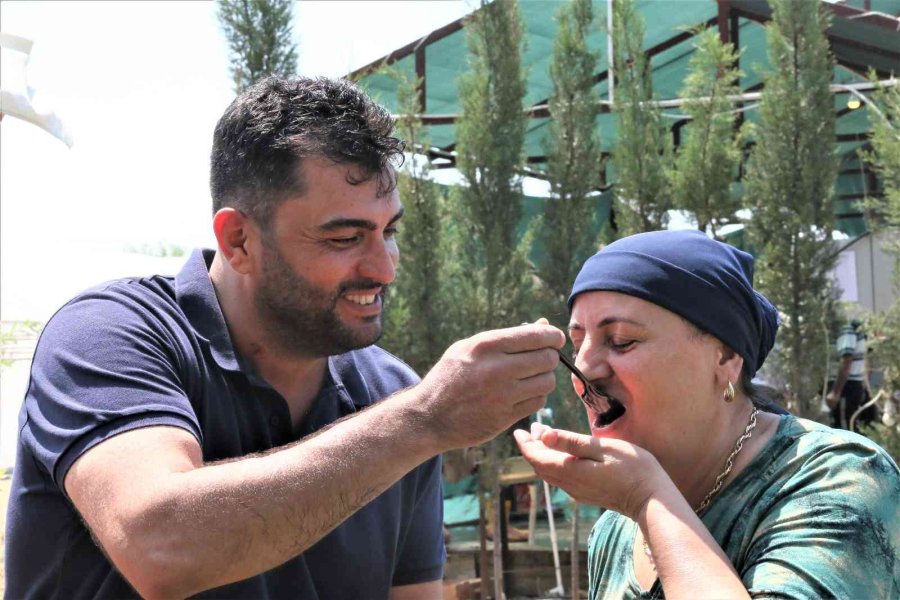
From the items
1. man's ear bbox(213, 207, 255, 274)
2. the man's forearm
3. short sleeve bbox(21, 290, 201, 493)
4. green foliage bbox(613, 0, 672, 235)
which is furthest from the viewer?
green foliage bbox(613, 0, 672, 235)

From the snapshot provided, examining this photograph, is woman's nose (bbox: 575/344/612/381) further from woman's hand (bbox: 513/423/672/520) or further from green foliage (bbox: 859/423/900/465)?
green foliage (bbox: 859/423/900/465)

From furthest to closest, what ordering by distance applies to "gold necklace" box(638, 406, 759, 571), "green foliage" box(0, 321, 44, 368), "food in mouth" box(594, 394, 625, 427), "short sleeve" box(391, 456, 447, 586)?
"green foliage" box(0, 321, 44, 368)
"short sleeve" box(391, 456, 447, 586)
"food in mouth" box(594, 394, 625, 427)
"gold necklace" box(638, 406, 759, 571)

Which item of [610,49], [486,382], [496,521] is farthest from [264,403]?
[610,49]

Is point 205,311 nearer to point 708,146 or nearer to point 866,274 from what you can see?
point 708,146

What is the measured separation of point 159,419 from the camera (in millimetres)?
1769

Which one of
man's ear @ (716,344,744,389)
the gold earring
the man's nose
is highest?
the man's nose

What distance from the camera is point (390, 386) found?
258cm

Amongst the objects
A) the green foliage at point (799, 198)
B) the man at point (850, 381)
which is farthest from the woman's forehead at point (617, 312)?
the man at point (850, 381)

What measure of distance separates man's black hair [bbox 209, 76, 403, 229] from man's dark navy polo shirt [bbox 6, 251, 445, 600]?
0.25 m

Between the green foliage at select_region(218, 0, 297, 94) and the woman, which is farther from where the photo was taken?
the green foliage at select_region(218, 0, 297, 94)

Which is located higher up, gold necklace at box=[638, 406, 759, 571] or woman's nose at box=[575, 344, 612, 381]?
woman's nose at box=[575, 344, 612, 381]

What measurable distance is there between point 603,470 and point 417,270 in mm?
5947

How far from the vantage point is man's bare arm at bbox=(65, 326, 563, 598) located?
5.34ft

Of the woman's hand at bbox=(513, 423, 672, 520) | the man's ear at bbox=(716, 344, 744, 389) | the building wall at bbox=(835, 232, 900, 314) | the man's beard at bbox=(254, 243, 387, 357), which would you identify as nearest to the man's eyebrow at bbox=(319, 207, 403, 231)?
the man's beard at bbox=(254, 243, 387, 357)
